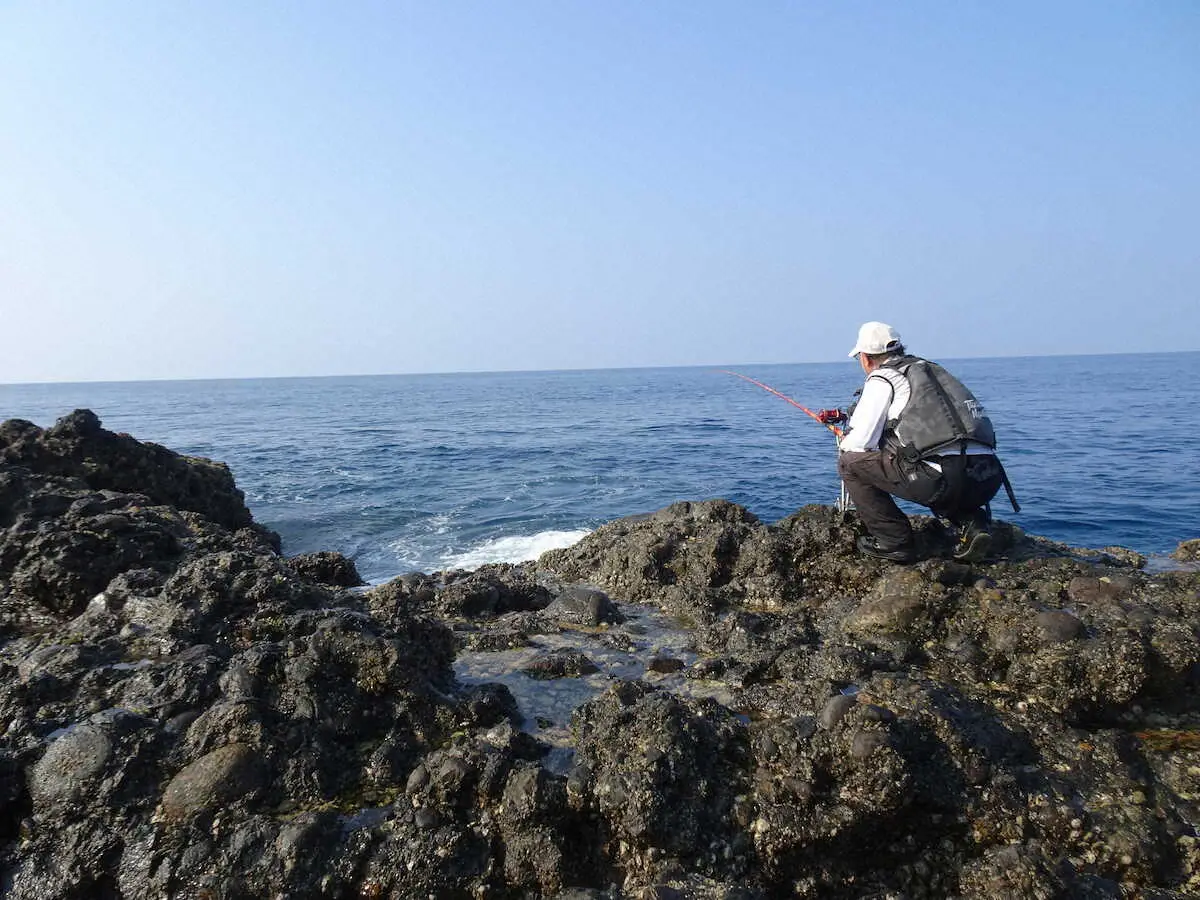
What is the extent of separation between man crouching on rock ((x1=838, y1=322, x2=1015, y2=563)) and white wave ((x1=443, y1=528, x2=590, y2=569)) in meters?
6.73

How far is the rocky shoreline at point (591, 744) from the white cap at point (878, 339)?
1.85 metres

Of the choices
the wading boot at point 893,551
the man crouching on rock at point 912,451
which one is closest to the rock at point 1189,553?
the man crouching on rock at point 912,451

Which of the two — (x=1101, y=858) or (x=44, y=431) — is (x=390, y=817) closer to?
(x=1101, y=858)

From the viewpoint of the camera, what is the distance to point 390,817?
3119mm

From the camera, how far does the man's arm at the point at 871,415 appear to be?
215 inches

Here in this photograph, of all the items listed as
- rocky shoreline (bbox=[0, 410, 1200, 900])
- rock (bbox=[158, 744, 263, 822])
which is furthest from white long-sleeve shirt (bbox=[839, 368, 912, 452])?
rock (bbox=[158, 744, 263, 822])

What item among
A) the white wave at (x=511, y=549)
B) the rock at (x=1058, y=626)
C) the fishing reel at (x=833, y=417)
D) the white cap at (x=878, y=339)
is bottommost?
the white wave at (x=511, y=549)

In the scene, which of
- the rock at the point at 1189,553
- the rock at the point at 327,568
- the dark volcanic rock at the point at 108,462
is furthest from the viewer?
the dark volcanic rock at the point at 108,462

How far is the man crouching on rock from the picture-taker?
530 cm

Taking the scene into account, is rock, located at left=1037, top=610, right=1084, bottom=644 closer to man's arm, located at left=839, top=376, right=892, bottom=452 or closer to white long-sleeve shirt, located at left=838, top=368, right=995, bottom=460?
white long-sleeve shirt, located at left=838, top=368, right=995, bottom=460

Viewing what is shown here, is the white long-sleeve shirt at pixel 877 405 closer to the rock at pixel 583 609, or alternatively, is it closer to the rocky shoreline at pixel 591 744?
the rocky shoreline at pixel 591 744

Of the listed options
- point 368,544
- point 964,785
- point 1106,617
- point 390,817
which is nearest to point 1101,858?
point 964,785

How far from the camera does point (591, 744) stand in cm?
347

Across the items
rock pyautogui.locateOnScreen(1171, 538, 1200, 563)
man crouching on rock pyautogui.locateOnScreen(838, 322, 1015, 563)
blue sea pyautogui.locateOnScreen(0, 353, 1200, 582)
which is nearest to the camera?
man crouching on rock pyautogui.locateOnScreen(838, 322, 1015, 563)
